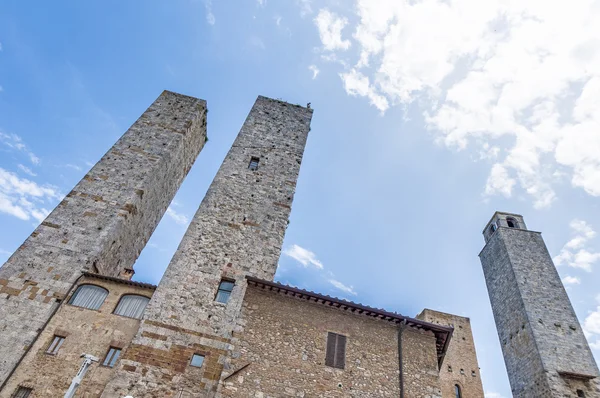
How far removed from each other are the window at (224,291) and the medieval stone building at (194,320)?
0.14ft

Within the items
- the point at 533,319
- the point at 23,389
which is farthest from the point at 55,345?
the point at 533,319

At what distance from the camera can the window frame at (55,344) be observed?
1068cm

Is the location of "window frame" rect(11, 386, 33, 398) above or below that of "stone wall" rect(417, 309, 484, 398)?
below

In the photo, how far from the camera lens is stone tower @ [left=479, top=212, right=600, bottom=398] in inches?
710

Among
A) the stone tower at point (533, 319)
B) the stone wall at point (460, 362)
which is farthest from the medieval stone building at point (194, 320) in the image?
the stone tower at point (533, 319)

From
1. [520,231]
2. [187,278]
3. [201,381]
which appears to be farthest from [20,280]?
[520,231]

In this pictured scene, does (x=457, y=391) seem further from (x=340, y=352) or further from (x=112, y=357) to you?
(x=112, y=357)

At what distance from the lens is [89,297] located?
39.3 ft

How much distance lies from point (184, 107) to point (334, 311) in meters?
14.5

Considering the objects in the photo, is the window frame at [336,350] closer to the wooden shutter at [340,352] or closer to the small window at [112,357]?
the wooden shutter at [340,352]

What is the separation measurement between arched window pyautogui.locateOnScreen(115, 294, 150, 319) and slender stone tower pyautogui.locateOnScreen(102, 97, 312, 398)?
98cm

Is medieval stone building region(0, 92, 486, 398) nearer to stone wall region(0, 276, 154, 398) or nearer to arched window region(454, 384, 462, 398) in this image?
stone wall region(0, 276, 154, 398)

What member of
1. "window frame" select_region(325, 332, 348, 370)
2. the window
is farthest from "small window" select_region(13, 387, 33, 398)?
"window frame" select_region(325, 332, 348, 370)

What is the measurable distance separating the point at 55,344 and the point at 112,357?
1.89 meters
